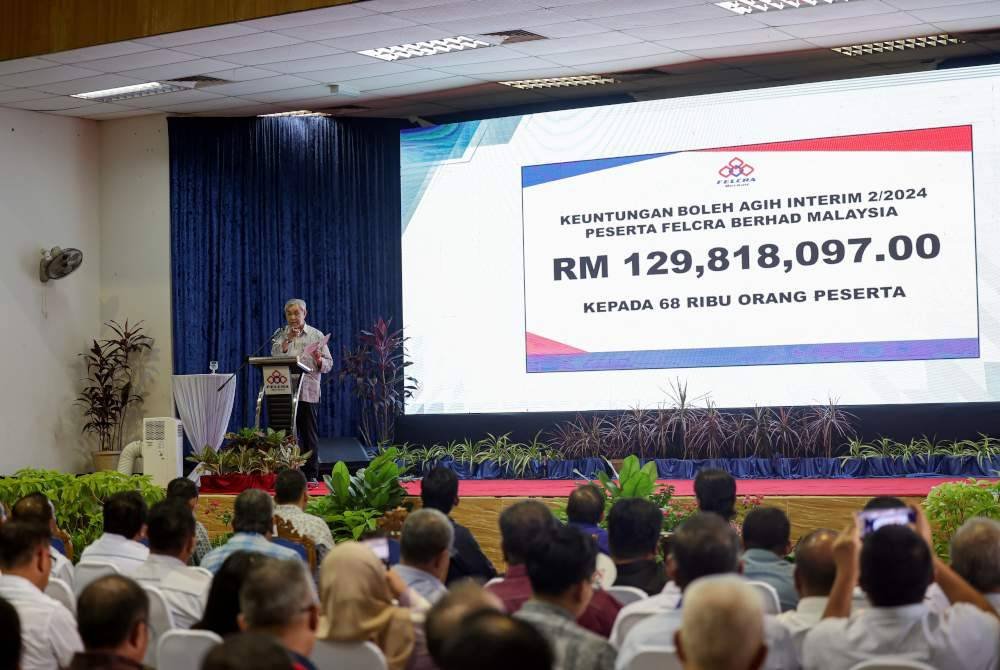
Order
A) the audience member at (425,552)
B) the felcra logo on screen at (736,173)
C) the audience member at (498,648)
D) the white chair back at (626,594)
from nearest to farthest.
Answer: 1. the audience member at (498,648)
2. the audience member at (425,552)
3. the white chair back at (626,594)
4. the felcra logo on screen at (736,173)

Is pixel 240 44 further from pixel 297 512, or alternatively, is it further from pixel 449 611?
pixel 449 611

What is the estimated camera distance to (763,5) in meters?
8.21

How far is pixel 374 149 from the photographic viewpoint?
11477 millimetres

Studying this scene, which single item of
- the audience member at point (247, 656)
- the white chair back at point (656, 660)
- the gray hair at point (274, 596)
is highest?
the audience member at point (247, 656)

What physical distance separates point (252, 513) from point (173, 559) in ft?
1.21

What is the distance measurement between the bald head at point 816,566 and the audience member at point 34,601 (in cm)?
188

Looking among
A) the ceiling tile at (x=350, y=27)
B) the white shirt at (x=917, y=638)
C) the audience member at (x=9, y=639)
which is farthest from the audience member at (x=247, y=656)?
the ceiling tile at (x=350, y=27)

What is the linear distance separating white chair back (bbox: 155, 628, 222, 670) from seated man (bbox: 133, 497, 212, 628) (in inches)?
26.6

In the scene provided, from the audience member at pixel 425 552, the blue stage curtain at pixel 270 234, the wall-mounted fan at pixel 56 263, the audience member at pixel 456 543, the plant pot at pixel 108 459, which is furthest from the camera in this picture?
the blue stage curtain at pixel 270 234

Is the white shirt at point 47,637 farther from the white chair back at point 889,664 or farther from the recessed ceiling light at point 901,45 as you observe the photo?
the recessed ceiling light at point 901,45

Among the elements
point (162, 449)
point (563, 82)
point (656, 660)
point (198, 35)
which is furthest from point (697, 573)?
point (563, 82)

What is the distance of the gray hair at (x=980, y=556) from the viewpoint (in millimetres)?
2977

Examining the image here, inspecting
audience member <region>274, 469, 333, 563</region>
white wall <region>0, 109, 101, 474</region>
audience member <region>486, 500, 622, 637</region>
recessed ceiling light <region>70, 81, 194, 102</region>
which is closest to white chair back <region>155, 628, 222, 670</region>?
audience member <region>486, 500, 622, 637</region>

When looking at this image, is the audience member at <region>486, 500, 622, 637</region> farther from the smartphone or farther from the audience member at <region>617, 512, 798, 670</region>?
the smartphone
